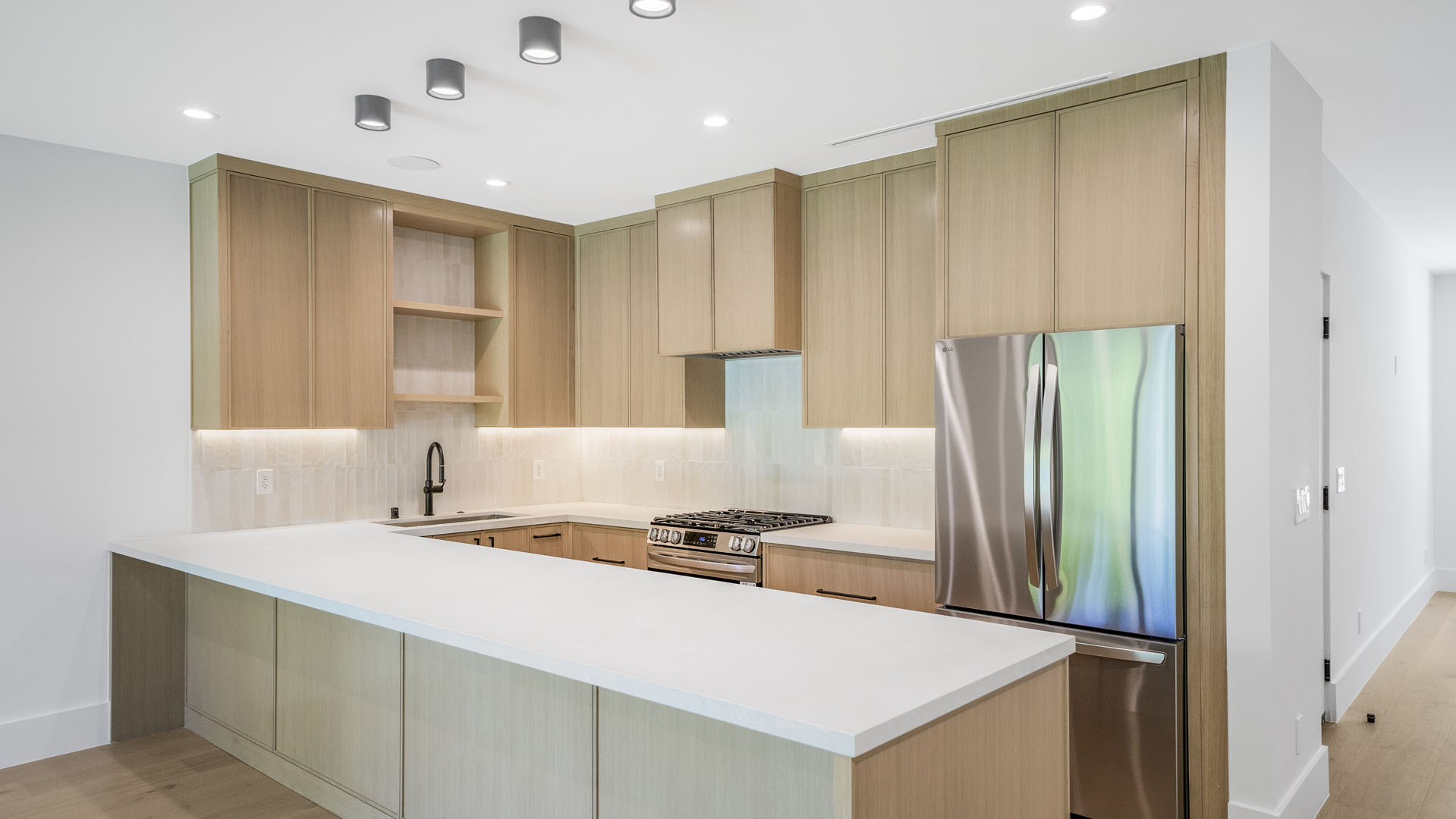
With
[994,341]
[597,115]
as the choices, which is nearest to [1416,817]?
[994,341]

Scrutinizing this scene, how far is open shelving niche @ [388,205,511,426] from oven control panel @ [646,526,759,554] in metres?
1.33

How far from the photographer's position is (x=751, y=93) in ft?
10.5

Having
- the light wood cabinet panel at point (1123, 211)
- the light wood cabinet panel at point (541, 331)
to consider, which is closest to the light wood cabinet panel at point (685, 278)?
the light wood cabinet panel at point (541, 331)

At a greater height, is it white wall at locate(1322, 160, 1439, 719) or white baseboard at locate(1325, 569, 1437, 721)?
white wall at locate(1322, 160, 1439, 719)

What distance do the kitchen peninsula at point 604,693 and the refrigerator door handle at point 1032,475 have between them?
3.33ft

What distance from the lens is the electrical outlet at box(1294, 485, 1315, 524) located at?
9.67 feet

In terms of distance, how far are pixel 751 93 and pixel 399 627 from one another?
2.18 m

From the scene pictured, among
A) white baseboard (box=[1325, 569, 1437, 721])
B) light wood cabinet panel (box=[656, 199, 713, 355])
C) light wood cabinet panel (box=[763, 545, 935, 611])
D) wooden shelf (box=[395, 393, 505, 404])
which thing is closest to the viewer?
light wood cabinet panel (box=[763, 545, 935, 611])

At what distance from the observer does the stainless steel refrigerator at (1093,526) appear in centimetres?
280

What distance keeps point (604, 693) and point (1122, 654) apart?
5.79 ft

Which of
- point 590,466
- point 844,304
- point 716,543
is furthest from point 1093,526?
point 590,466

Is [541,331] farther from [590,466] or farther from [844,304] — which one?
[844,304]

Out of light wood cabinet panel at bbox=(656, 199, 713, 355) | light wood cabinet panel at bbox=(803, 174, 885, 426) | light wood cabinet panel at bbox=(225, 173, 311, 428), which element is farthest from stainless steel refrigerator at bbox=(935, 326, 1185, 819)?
light wood cabinet panel at bbox=(225, 173, 311, 428)

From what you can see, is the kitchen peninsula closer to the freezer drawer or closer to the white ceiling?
the freezer drawer
